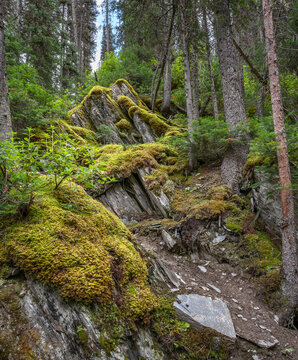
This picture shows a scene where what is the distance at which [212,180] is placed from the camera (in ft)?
24.0

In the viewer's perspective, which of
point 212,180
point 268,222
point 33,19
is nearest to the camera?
point 268,222

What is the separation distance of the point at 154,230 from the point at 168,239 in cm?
59

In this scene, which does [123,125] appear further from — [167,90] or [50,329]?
[50,329]

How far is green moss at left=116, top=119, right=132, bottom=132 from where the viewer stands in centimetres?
1141

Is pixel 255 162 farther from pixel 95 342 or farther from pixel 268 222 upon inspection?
pixel 95 342

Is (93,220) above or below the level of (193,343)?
above

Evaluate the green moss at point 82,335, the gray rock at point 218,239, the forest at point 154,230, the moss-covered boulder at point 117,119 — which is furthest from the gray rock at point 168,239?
the moss-covered boulder at point 117,119

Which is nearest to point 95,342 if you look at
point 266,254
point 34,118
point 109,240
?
point 109,240

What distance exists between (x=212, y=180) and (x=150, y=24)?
8357mm

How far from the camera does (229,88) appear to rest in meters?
7.47

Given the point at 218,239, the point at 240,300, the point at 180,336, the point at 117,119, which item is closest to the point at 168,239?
the point at 218,239

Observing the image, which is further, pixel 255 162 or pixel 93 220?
pixel 255 162

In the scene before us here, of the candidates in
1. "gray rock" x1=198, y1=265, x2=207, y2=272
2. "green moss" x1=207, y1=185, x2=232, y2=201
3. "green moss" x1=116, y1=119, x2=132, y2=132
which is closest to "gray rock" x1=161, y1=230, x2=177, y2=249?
"gray rock" x1=198, y1=265, x2=207, y2=272

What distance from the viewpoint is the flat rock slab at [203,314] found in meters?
2.93
